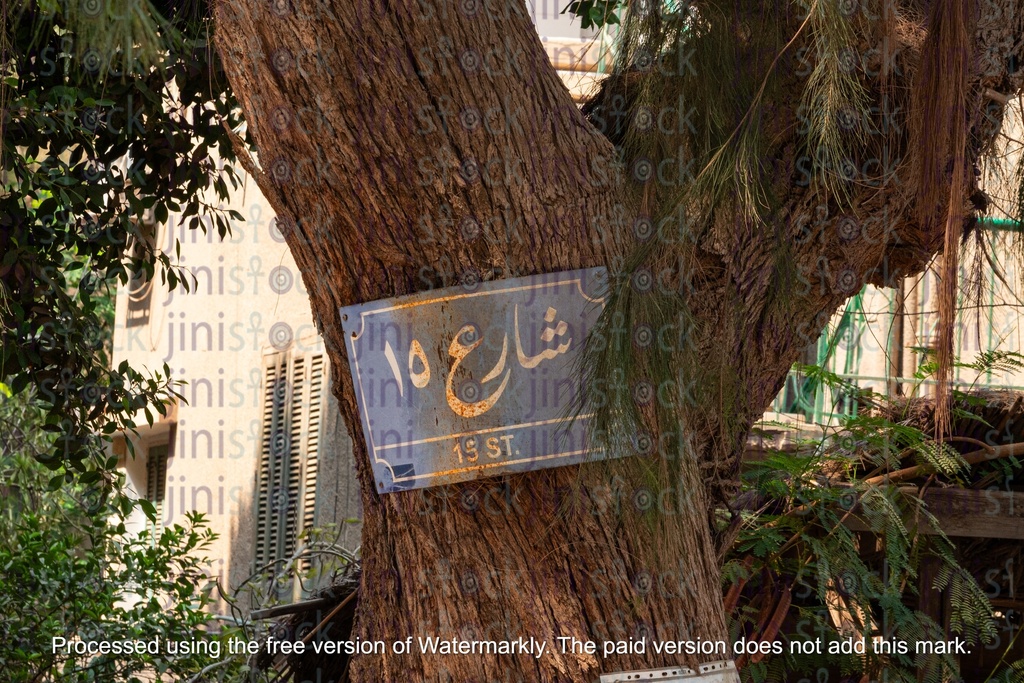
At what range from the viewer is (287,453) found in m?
8.38

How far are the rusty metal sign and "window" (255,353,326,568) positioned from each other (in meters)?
5.52

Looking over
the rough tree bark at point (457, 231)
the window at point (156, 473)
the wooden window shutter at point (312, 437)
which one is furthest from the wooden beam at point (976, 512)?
the window at point (156, 473)

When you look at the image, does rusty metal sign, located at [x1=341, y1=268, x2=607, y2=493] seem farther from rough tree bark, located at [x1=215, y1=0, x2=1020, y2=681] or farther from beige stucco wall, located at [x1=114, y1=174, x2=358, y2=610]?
beige stucco wall, located at [x1=114, y1=174, x2=358, y2=610]

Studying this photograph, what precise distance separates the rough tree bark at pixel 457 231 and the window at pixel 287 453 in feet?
17.9

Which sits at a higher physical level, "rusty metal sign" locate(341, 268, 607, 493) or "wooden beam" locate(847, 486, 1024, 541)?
"rusty metal sign" locate(341, 268, 607, 493)

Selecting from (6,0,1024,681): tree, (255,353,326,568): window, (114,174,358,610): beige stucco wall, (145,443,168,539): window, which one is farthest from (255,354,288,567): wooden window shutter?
(6,0,1024,681): tree

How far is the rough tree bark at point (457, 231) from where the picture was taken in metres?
Result: 2.51

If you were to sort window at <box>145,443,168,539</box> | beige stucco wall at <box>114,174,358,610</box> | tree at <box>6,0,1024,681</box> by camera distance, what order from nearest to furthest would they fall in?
tree at <box>6,0,1024,681</box> → beige stucco wall at <box>114,174,358,610</box> → window at <box>145,443,168,539</box>

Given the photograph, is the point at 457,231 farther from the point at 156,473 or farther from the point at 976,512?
the point at 156,473

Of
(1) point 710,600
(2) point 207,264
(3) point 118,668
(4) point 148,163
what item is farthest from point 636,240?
(2) point 207,264

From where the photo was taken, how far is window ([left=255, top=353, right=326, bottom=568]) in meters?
8.09

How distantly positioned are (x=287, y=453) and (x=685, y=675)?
243 inches

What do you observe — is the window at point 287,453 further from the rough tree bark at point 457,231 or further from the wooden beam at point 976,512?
the rough tree bark at point 457,231

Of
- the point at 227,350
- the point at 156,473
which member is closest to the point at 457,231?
the point at 227,350
